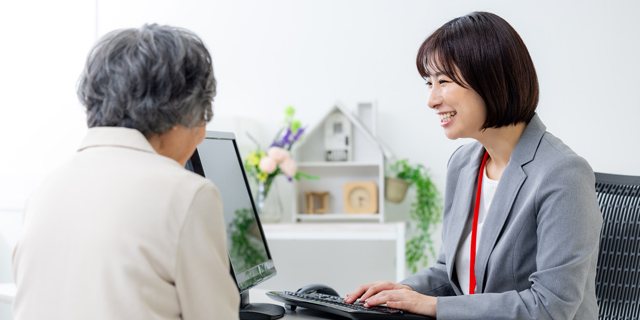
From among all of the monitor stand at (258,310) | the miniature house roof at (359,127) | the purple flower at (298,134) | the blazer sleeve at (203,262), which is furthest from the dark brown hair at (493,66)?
the purple flower at (298,134)

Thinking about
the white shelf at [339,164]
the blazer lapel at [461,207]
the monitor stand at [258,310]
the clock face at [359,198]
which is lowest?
the clock face at [359,198]

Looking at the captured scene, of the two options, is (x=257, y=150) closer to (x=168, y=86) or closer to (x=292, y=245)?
(x=292, y=245)

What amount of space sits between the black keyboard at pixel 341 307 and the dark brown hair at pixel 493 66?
1.51 feet

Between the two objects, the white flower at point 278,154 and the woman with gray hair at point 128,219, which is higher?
the woman with gray hair at point 128,219

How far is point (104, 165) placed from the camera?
79 cm

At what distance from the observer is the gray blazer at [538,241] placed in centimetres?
115

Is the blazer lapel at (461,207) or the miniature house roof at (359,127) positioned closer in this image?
the blazer lapel at (461,207)

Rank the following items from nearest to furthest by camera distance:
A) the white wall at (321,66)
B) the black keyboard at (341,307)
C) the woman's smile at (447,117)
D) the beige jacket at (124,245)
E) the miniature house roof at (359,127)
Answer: the beige jacket at (124,245) → the black keyboard at (341,307) → the woman's smile at (447,117) → the white wall at (321,66) → the miniature house roof at (359,127)

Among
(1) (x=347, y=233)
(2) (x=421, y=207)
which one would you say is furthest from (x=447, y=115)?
(2) (x=421, y=207)

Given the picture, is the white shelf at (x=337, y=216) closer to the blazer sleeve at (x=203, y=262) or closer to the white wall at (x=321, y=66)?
the white wall at (x=321, y=66)

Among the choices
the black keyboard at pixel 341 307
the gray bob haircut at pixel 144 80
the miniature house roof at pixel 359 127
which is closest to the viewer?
the gray bob haircut at pixel 144 80

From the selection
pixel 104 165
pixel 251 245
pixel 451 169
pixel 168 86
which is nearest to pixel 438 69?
pixel 451 169

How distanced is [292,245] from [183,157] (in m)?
2.45

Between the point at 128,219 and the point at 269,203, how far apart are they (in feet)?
8.36
